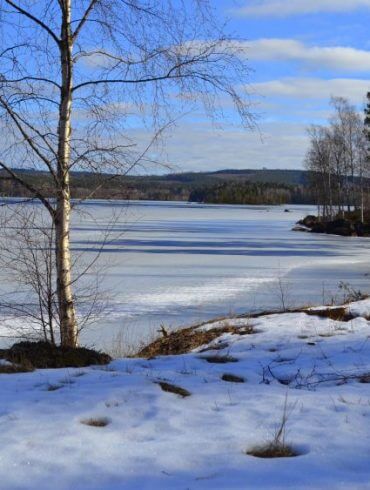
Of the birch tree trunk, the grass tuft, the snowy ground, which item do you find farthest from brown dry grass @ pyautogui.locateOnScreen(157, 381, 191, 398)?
the birch tree trunk

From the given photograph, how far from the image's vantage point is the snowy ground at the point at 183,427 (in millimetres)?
3078

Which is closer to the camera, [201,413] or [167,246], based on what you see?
[201,413]

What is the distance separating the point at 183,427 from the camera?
380 cm

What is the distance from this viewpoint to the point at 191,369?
5.87 meters

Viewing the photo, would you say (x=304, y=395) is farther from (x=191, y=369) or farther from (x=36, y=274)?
(x=36, y=274)

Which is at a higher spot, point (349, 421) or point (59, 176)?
point (59, 176)

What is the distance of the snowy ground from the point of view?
3078 mm

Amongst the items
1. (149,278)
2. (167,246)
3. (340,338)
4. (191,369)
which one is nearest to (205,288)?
(149,278)

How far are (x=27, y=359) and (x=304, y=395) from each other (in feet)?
9.60

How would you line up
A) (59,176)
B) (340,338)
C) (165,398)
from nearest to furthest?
(165,398) < (59,176) < (340,338)

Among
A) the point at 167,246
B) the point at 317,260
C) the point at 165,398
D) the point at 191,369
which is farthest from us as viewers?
the point at 167,246

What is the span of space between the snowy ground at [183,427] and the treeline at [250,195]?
145m

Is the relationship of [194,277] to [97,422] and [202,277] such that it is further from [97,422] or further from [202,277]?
[97,422]

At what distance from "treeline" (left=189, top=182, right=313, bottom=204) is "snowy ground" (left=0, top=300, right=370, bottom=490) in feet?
477
